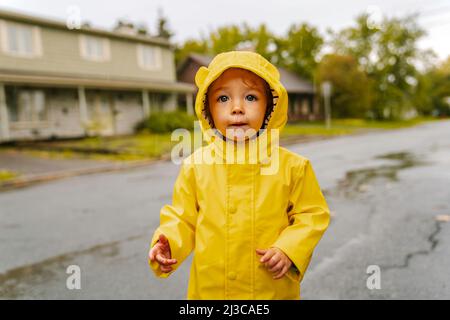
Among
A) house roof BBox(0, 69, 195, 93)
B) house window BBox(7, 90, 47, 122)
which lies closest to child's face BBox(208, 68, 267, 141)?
house roof BBox(0, 69, 195, 93)

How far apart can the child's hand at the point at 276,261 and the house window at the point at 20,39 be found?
1937 cm

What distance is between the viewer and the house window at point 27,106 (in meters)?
17.6

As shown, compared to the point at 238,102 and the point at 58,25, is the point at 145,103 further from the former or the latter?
the point at 238,102

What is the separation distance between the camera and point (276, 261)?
59.1 inches

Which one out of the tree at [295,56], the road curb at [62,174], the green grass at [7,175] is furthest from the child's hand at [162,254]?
the tree at [295,56]

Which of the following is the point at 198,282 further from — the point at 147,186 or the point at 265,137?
the point at 147,186

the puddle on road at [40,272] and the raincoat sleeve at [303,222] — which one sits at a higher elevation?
the raincoat sleeve at [303,222]

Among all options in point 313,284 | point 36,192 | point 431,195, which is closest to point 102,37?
point 36,192

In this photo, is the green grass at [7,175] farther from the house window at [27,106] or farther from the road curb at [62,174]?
the house window at [27,106]

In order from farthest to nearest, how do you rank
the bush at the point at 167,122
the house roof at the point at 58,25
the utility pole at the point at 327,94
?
the bush at the point at 167,122, the utility pole at the point at 327,94, the house roof at the point at 58,25

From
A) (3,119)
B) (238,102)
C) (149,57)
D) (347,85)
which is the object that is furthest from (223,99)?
(347,85)

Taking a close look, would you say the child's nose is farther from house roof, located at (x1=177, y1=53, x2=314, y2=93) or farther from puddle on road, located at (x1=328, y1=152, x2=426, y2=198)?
house roof, located at (x1=177, y1=53, x2=314, y2=93)

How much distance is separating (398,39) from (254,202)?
4233cm

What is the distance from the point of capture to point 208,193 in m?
1.64
